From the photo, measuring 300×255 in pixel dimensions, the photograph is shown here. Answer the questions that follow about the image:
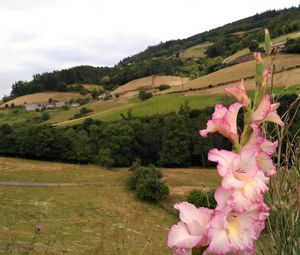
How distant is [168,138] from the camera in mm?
60188

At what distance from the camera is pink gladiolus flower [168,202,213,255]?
70.3 inches

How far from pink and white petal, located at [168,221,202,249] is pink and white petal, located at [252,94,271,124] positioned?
0.54 m

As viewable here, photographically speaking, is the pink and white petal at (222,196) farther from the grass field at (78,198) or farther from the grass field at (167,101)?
the grass field at (167,101)

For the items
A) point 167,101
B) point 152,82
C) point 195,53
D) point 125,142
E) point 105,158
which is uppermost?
point 195,53

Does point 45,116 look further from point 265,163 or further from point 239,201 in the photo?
point 239,201

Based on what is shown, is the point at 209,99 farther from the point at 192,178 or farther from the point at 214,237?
the point at 214,237

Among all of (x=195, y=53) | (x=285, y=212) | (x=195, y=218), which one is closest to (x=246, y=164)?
(x=195, y=218)

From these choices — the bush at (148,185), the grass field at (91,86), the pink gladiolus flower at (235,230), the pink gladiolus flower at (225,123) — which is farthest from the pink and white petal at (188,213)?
the grass field at (91,86)

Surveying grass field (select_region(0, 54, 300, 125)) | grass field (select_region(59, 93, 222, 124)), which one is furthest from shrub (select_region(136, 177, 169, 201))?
grass field (select_region(59, 93, 222, 124))

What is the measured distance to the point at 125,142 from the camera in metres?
61.4

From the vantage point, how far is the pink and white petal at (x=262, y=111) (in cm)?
193

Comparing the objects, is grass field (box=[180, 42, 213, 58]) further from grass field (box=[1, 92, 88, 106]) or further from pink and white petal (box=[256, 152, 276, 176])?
pink and white petal (box=[256, 152, 276, 176])

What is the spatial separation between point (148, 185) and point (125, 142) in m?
16.6

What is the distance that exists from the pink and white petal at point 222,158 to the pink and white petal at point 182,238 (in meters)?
0.28
